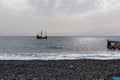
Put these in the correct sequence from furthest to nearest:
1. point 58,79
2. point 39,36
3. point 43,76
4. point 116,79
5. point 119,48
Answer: point 39,36
point 119,48
point 43,76
point 58,79
point 116,79

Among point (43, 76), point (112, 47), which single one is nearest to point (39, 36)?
point (112, 47)

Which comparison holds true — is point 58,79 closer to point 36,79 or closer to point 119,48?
point 36,79

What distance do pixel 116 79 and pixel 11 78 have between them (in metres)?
5.34

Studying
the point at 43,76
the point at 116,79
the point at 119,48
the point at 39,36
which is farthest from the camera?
the point at 39,36

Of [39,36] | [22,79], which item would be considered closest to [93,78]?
[22,79]

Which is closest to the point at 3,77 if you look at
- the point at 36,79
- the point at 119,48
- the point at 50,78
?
the point at 36,79

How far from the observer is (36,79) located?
10.5 m

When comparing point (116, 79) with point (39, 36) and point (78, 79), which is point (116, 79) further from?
point (39, 36)

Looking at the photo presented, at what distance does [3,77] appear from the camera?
35.7 ft

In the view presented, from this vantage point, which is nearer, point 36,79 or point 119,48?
point 36,79

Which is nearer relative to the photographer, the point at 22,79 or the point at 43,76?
the point at 22,79

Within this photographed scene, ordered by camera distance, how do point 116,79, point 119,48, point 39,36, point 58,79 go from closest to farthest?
point 116,79
point 58,79
point 119,48
point 39,36

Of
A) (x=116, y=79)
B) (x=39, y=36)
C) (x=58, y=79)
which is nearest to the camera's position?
(x=116, y=79)

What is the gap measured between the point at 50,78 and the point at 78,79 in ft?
4.76
